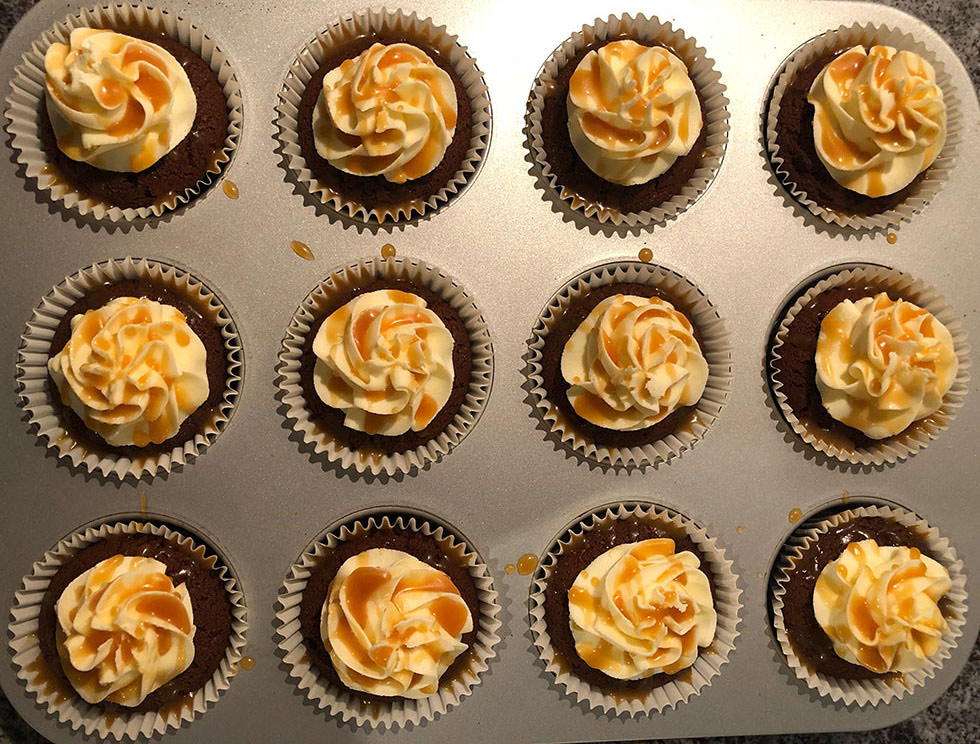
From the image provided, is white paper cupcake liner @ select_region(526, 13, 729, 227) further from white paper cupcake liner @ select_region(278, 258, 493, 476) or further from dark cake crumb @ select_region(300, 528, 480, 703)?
dark cake crumb @ select_region(300, 528, 480, 703)

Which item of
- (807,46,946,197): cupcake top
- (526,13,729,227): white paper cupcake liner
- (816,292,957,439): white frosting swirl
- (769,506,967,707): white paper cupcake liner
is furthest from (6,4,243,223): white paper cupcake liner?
(769,506,967,707): white paper cupcake liner

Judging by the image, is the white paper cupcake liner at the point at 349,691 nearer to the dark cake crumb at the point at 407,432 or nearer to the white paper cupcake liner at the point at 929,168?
the dark cake crumb at the point at 407,432

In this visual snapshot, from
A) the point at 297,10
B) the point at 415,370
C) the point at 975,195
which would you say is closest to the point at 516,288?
the point at 415,370

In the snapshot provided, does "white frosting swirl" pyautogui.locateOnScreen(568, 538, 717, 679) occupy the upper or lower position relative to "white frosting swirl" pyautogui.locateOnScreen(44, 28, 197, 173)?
lower

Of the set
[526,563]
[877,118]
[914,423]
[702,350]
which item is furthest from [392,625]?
[877,118]

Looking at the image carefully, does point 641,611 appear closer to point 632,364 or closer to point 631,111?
point 632,364

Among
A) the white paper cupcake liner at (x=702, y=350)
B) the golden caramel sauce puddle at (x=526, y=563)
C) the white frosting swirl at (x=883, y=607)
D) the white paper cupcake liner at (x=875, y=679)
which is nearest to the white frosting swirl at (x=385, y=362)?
the white paper cupcake liner at (x=702, y=350)

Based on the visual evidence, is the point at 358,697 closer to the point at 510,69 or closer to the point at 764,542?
the point at 764,542
